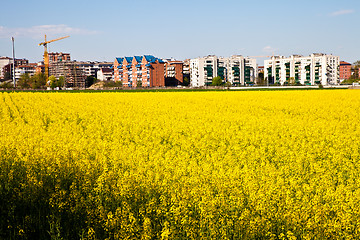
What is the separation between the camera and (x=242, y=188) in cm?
727

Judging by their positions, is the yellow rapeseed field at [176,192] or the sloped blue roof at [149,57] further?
the sloped blue roof at [149,57]

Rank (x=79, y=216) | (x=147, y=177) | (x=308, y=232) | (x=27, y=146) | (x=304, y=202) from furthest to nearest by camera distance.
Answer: (x=27, y=146)
(x=147, y=177)
(x=79, y=216)
(x=304, y=202)
(x=308, y=232)

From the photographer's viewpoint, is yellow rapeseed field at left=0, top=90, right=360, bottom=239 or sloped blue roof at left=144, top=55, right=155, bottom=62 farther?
sloped blue roof at left=144, top=55, right=155, bottom=62

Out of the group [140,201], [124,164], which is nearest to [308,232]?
[140,201]

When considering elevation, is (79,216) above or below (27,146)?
below

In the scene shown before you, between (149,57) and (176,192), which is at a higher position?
(149,57)

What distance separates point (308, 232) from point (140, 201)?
284 cm

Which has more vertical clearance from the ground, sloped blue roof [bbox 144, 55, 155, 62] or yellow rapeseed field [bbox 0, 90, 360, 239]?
sloped blue roof [bbox 144, 55, 155, 62]

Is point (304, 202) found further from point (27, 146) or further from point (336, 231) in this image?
point (27, 146)

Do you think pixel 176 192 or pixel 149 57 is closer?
pixel 176 192

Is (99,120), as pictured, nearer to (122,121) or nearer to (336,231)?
(122,121)

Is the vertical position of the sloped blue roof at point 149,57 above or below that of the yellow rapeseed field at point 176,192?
above

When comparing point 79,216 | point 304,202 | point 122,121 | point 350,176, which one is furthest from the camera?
point 122,121

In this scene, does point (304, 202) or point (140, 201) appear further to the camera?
point (140, 201)
